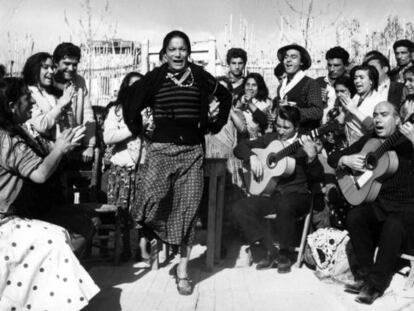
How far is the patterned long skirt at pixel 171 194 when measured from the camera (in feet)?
16.6

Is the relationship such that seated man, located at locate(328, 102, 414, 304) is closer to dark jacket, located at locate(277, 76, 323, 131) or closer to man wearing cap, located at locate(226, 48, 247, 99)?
dark jacket, located at locate(277, 76, 323, 131)

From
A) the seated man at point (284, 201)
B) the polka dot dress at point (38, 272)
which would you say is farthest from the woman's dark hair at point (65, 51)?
the seated man at point (284, 201)

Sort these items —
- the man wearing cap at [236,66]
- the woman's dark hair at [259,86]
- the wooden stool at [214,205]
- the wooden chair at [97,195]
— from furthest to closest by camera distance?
the man wearing cap at [236,66]
the woman's dark hair at [259,86]
the wooden chair at [97,195]
the wooden stool at [214,205]

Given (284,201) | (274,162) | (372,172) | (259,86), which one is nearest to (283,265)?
(284,201)

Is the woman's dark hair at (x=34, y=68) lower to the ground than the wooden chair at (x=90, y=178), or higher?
higher

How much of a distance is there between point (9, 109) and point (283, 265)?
300 cm

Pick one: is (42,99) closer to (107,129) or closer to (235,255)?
(107,129)

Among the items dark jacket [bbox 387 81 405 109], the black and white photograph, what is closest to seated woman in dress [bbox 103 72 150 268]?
the black and white photograph

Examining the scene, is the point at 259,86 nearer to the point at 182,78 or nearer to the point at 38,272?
the point at 182,78

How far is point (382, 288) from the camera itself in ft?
15.7

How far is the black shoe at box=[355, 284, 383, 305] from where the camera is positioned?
15.4 feet

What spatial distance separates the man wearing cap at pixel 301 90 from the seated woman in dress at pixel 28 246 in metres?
2.87

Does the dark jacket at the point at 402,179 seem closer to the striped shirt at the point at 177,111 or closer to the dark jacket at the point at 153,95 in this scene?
the dark jacket at the point at 153,95

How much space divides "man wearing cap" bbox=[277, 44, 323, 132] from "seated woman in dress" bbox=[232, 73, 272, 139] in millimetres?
380
